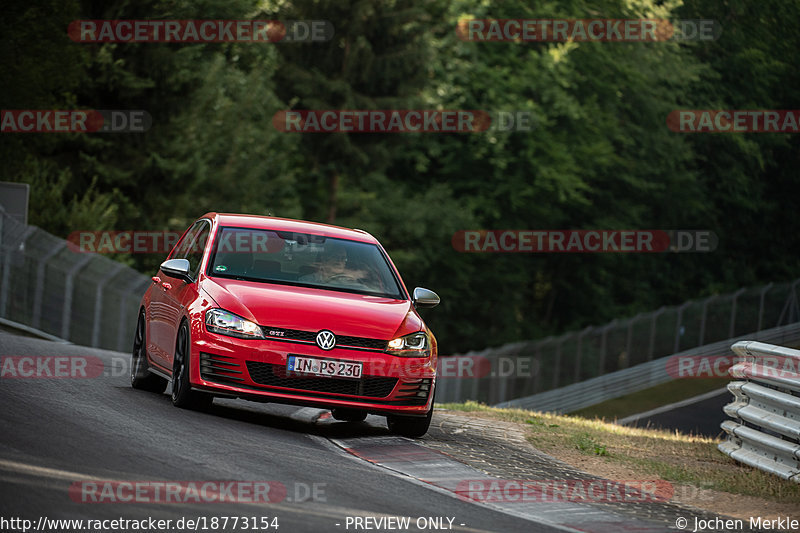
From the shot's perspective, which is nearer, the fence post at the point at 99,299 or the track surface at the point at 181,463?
the track surface at the point at 181,463

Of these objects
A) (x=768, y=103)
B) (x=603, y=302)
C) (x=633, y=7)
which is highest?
(x=633, y=7)

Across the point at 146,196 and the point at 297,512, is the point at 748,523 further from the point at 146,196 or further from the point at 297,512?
the point at 146,196

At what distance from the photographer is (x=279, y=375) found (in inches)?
395

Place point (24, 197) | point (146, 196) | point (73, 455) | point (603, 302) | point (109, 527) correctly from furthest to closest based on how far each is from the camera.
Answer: point (603, 302) < point (146, 196) < point (24, 197) < point (73, 455) < point (109, 527)

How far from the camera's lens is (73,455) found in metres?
7.93

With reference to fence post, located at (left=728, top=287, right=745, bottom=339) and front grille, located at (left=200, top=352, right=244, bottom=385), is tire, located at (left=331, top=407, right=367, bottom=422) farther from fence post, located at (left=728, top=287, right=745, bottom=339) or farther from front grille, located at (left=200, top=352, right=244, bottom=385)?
fence post, located at (left=728, top=287, right=745, bottom=339)

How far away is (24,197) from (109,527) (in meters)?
16.4

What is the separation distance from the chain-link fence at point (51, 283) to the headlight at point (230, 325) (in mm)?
10687

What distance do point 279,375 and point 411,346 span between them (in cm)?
119

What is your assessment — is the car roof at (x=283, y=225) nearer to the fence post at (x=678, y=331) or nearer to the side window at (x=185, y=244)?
the side window at (x=185, y=244)

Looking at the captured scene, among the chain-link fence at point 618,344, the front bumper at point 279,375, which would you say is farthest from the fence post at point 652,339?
the front bumper at point 279,375

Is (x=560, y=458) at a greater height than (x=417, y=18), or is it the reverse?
(x=417, y=18)

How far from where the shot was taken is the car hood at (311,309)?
33.3 ft

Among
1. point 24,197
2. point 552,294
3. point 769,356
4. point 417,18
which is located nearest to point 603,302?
point 552,294
